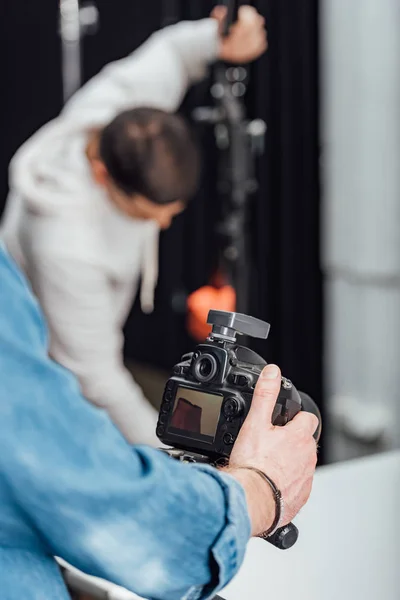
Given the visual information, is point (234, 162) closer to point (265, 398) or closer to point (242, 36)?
point (242, 36)

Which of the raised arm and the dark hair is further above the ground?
the raised arm

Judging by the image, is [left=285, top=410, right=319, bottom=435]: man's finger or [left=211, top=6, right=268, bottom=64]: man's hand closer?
[left=285, top=410, right=319, bottom=435]: man's finger

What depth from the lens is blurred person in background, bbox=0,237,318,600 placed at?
1.38 ft

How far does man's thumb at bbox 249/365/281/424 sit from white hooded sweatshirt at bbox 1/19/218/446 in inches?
34.4

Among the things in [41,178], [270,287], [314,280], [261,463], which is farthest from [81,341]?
[261,463]

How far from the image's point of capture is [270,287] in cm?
184

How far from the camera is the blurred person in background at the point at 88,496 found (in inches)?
16.5

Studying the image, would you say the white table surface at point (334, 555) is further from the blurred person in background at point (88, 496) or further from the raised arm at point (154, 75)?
the raised arm at point (154, 75)

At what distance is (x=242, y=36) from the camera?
1587 millimetres

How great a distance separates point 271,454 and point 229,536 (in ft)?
0.26

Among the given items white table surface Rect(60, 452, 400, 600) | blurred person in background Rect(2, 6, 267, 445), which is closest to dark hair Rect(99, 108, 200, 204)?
blurred person in background Rect(2, 6, 267, 445)

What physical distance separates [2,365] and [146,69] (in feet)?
4.34

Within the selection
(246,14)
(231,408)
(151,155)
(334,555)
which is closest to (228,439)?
(231,408)

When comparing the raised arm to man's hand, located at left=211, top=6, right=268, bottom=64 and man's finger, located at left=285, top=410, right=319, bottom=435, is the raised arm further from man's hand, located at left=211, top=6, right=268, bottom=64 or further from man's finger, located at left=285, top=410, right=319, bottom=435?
man's finger, located at left=285, top=410, right=319, bottom=435
